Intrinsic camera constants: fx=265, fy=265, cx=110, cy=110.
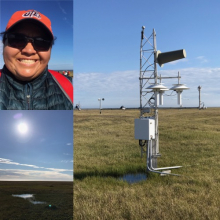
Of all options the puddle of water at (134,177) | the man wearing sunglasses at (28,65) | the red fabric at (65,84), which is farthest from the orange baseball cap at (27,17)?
the puddle of water at (134,177)

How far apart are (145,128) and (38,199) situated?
4644mm

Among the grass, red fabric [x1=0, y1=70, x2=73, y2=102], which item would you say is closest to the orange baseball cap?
red fabric [x1=0, y1=70, x2=73, y2=102]

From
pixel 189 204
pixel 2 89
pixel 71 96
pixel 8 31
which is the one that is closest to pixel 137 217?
pixel 189 204

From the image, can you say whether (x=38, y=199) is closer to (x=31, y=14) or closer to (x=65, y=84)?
(x=65, y=84)

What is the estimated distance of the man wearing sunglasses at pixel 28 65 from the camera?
344 cm

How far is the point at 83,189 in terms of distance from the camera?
26.0 feet

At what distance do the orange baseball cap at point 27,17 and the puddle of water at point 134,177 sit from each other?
677 centimetres

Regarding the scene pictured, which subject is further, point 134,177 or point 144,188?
point 134,177

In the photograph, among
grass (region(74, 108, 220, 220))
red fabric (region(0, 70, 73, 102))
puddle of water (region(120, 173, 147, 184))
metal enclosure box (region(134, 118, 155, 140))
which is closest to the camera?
red fabric (region(0, 70, 73, 102))

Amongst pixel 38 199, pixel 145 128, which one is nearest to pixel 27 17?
pixel 38 199

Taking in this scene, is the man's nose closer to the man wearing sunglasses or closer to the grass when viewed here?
the man wearing sunglasses

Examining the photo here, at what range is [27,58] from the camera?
3455 mm

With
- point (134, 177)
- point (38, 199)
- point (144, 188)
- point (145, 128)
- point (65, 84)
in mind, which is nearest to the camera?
point (65, 84)

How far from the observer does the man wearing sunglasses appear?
11.3 feet
